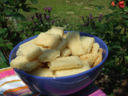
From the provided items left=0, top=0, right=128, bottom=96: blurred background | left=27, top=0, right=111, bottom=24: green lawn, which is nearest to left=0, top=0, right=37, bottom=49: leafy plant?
left=0, top=0, right=128, bottom=96: blurred background

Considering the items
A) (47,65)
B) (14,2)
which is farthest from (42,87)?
(14,2)

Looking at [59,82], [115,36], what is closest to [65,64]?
[59,82]

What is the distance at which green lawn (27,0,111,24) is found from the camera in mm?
4211

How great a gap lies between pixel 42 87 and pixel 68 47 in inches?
9.6

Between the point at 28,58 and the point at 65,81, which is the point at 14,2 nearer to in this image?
the point at 28,58

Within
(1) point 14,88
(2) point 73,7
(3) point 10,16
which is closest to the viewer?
(1) point 14,88

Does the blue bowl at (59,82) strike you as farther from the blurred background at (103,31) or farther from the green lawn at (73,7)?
the green lawn at (73,7)

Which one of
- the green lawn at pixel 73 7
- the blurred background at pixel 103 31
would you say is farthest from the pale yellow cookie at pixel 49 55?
the green lawn at pixel 73 7

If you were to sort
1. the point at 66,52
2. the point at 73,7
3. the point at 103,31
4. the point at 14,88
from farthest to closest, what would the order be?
the point at 73,7
the point at 103,31
the point at 14,88
the point at 66,52

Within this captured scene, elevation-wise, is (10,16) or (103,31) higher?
(10,16)

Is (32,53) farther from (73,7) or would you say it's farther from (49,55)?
(73,7)

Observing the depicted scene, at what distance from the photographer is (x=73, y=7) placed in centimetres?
480

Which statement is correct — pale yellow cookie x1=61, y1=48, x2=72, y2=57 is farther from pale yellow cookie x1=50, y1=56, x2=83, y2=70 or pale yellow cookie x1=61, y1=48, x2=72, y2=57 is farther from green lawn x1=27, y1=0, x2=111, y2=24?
green lawn x1=27, y1=0, x2=111, y2=24

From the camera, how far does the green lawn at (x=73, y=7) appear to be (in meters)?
4.21
